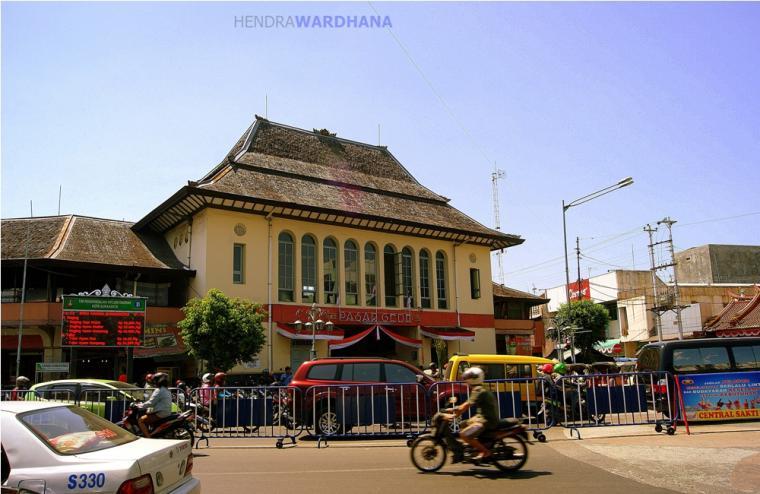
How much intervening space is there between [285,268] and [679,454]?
67.2ft

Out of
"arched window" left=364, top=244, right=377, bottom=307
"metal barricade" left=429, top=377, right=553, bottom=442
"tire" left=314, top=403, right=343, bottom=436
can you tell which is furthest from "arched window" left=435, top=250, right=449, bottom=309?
"tire" left=314, top=403, right=343, bottom=436

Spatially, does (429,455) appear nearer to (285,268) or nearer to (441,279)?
(285,268)

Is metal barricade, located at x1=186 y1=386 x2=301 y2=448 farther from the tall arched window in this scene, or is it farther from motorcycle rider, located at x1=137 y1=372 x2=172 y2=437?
the tall arched window

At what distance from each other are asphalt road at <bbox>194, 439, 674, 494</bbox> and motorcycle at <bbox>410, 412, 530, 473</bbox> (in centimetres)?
16

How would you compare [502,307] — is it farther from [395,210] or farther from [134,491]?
[134,491]

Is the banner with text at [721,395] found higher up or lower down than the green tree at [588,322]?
lower down

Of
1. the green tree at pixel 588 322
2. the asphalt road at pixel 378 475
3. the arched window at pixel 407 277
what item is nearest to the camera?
the asphalt road at pixel 378 475

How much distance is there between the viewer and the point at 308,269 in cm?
2836

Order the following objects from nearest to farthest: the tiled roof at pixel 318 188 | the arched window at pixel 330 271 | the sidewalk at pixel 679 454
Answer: the sidewalk at pixel 679 454, the tiled roof at pixel 318 188, the arched window at pixel 330 271

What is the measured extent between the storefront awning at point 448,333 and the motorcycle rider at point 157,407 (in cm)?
2051

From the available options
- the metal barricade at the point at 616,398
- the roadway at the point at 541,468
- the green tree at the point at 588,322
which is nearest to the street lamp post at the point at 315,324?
the roadway at the point at 541,468

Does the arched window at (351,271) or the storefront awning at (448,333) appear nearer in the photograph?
the arched window at (351,271)

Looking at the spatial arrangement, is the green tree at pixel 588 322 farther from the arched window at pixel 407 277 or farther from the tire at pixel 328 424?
the tire at pixel 328 424

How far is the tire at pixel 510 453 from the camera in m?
8.46
